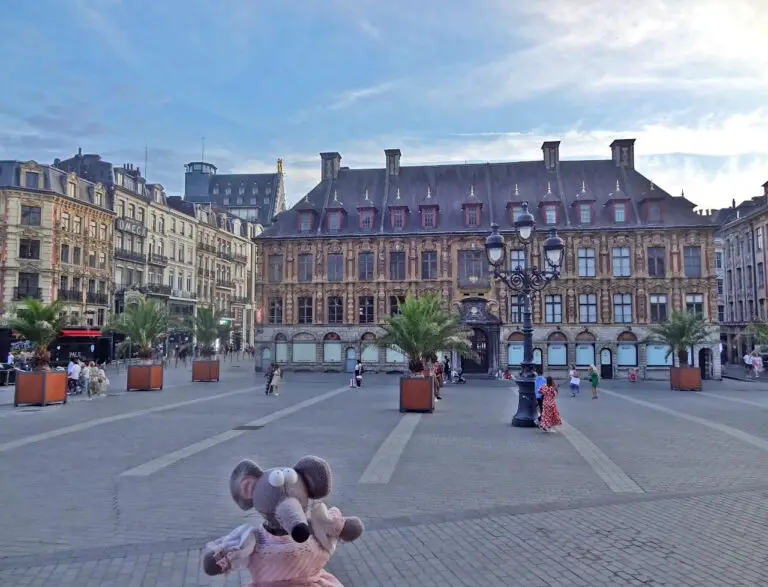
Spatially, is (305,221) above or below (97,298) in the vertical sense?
above

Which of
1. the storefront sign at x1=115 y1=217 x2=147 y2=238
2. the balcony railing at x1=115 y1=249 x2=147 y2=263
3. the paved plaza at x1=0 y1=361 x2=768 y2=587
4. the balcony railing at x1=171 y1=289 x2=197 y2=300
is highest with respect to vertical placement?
the storefront sign at x1=115 y1=217 x2=147 y2=238

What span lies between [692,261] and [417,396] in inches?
1219

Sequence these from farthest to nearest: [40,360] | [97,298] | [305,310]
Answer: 1. [97,298]
2. [305,310]
3. [40,360]

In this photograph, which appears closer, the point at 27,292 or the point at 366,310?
the point at 366,310

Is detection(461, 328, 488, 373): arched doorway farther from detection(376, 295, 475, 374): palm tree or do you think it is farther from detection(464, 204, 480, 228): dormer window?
detection(376, 295, 475, 374): palm tree

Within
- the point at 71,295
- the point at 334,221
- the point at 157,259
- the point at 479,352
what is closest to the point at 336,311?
the point at 334,221

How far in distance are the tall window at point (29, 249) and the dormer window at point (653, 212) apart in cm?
4583

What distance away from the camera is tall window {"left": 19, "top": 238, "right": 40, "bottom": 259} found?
155 ft

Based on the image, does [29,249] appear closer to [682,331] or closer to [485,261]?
[485,261]

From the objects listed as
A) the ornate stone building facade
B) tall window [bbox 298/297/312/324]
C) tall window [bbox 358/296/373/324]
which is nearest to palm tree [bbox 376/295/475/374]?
the ornate stone building facade

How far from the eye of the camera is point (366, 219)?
46531 mm

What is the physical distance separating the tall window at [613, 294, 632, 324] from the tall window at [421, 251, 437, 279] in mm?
12875

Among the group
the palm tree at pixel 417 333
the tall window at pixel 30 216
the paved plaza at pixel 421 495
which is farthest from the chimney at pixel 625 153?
the tall window at pixel 30 216

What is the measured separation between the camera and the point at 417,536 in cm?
745
